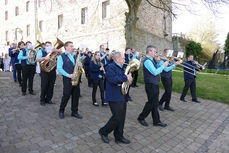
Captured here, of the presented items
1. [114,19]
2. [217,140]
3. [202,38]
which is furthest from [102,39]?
[202,38]

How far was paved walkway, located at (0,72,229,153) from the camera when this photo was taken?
343cm

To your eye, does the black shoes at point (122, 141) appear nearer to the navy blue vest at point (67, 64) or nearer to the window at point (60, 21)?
the navy blue vest at point (67, 64)

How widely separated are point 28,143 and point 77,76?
191 cm

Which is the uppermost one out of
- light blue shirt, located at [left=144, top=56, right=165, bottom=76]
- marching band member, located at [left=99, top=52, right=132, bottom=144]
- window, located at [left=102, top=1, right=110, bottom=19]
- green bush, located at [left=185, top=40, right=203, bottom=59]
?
window, located at [left=102, top=1, right=110, bottom=19]

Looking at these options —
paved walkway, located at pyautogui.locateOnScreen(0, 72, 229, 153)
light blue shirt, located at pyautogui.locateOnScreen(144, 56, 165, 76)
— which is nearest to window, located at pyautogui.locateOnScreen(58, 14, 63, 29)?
paved walkway, located at pyautogui.locateOnScreen(0, 72, 229, 153)

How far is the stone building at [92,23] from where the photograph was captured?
16.2 metres

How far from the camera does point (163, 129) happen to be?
4.49 meters

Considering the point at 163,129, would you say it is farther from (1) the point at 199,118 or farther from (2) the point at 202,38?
(2) the point at 202,38

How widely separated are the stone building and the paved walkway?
10.3 m

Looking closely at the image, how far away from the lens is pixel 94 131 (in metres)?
4.11

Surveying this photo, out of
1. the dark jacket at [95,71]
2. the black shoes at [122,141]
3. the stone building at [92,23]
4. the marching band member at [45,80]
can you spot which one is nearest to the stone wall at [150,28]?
the stone building at [92,23]

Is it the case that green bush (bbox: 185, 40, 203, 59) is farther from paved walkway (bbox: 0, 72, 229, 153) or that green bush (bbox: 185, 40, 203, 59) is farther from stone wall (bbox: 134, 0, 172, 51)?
paved walkway (bbox: 0, 72, 229, 153)

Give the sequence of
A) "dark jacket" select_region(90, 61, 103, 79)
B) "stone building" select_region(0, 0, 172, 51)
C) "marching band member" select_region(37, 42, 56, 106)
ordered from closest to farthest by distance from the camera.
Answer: "marching band member" select_region(37, 42, 56, 106) → "dark jacket" select_region(90, 61, 103, 79) → "stone building" select_region(0, 0, 172, 51)

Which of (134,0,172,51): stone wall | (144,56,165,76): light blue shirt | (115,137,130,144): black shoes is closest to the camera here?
(115,137,130,144): black shoes
